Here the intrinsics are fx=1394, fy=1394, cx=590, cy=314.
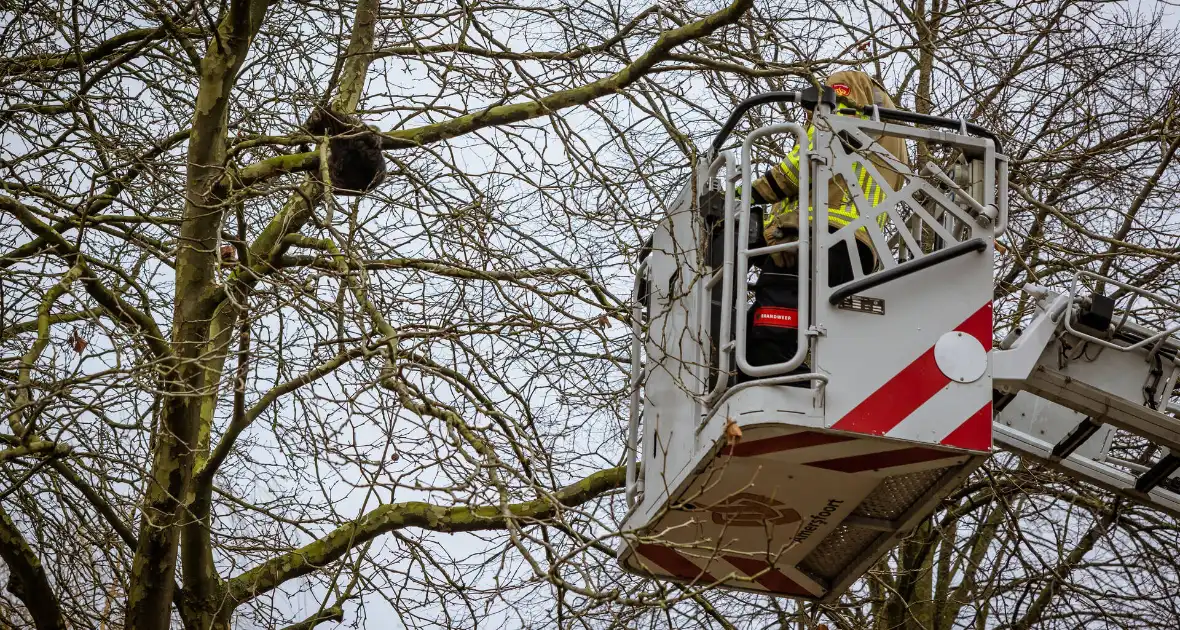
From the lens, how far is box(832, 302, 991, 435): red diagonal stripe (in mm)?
5383

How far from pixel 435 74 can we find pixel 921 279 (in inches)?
132

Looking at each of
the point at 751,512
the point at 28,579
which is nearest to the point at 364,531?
the point at 28,579

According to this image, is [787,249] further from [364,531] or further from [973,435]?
[364,531]

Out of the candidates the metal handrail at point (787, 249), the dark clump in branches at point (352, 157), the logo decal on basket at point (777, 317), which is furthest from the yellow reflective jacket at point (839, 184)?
the dark clump in branches at point (352, 157)

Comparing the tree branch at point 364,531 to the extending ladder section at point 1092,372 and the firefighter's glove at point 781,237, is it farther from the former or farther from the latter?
the extending ladder section at point 1092,372

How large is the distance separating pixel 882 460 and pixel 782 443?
1.54 ft

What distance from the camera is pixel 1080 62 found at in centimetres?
996

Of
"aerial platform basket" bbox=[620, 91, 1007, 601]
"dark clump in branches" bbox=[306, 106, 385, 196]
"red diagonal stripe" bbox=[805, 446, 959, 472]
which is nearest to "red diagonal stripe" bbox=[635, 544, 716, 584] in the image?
"aerial platform basket" bbox=[620, 91, 1007, 601]

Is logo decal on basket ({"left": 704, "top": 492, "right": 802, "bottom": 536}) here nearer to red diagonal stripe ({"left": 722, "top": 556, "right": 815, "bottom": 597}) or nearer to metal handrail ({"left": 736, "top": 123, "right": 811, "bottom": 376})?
red diagonal stripe ({"left": 722, "top": 556, "right": 815, "bottom": 597})

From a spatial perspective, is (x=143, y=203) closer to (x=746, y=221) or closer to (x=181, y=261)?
(x=181, y=261)

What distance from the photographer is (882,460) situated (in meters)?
5.72

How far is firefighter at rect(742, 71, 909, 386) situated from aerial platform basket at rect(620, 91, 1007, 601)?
56 millimetres

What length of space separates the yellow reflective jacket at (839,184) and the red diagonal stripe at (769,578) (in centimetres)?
170

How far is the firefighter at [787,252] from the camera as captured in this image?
223 inches
